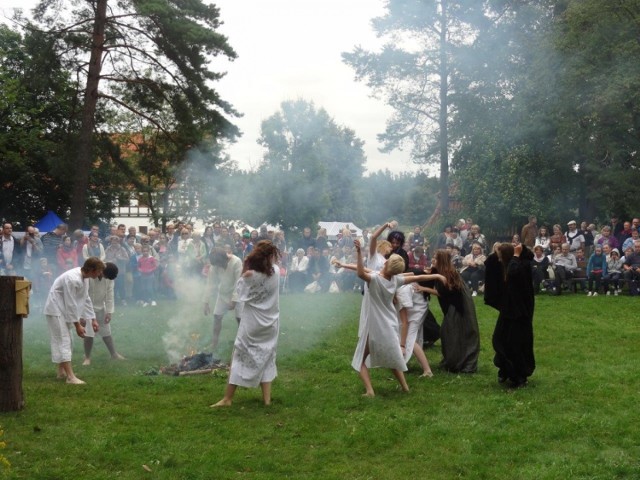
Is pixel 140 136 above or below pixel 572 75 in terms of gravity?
below

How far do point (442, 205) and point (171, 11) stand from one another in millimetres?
14050

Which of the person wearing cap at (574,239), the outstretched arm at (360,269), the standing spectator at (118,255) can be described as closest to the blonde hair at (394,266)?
the outstretched arm at (360,269)

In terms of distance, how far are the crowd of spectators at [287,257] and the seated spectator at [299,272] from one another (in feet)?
0.11

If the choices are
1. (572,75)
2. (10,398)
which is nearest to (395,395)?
(10,398)

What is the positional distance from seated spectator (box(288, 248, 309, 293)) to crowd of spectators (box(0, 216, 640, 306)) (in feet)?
0.11

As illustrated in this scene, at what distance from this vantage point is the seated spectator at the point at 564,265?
21.0 m

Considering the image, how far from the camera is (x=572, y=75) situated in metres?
28.1

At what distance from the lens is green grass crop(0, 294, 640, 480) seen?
6.67 meters

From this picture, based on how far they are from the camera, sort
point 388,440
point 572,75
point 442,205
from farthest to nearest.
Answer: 1. point 442,205
2. point 572,75
3. point 388,440

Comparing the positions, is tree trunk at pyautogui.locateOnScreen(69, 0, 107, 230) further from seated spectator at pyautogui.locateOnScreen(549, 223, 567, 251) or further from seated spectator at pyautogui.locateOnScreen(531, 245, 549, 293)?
seated spectator at pyautogui.locateOnScreen(549, 223, 567, 251)

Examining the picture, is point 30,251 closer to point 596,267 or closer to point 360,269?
point 360,269

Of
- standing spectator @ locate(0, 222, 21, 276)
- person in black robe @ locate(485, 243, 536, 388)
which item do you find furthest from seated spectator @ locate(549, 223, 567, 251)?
standing spectator @ locate(0, 222, 21, 276)

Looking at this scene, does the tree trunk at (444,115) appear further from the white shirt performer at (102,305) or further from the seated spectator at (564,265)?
the white shirt performer at (102,305)

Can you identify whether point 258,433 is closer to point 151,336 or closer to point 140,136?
point 151,336
